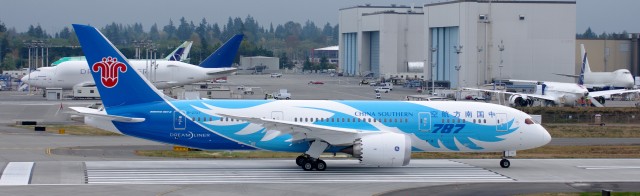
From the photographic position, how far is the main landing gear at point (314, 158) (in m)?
35.1

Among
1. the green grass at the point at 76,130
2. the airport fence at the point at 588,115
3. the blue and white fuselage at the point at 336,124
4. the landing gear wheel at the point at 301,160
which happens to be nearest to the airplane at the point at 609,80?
the airport fence at the point at 588,115

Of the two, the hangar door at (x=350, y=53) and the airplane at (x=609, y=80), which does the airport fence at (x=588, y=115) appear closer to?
the airplane at (x=609, y=80)

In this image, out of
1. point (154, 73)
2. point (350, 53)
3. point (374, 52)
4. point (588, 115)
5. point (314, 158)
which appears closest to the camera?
point (314, 158)

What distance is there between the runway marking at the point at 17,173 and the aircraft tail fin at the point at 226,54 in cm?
4749

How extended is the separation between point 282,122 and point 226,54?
5561 cm

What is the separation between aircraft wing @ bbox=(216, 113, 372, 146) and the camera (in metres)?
33.9

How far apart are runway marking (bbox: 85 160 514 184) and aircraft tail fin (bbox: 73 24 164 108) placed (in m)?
2.56

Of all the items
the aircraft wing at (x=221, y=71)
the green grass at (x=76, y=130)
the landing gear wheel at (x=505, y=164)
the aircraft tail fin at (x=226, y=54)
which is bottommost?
the landing gear wheel at (x=505, y=164)

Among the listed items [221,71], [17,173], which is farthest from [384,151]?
[221,71]

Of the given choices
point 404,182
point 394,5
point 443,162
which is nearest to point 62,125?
point 443,162

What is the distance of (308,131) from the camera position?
34531 millimetres

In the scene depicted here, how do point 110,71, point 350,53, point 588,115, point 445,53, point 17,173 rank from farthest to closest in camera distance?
1. point 350,53
2. point 445,53
3. point 588,115
4. point 110,71
5. point 17,173

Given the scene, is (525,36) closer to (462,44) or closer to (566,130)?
(462,44)

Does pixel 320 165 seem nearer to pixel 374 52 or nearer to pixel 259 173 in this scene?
pixel 259 173
